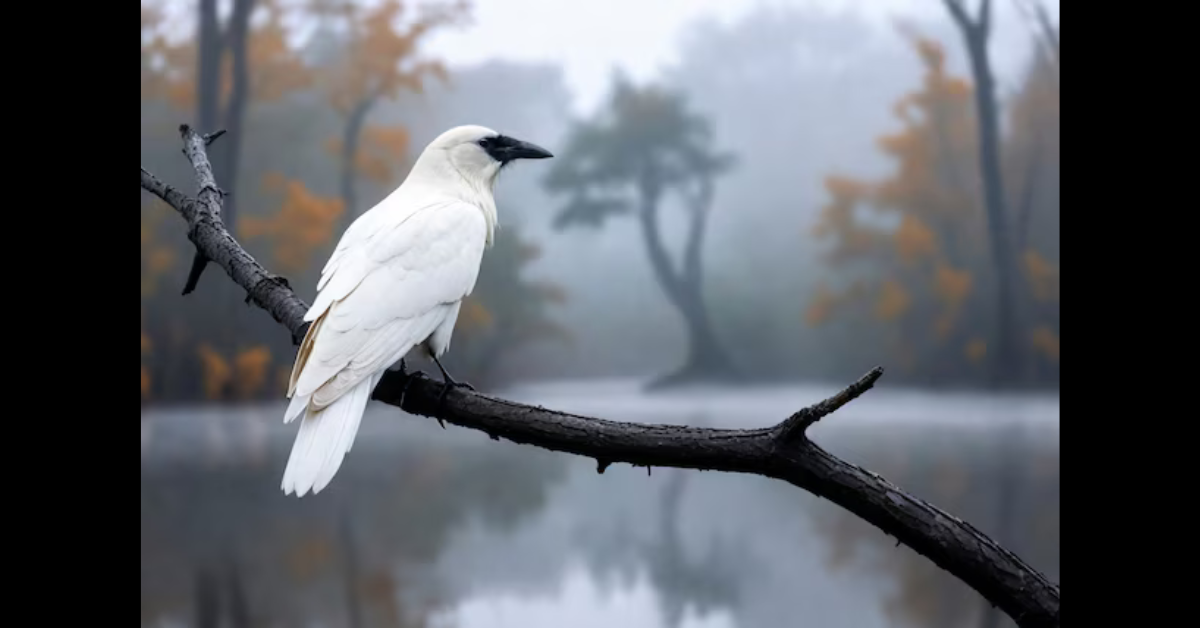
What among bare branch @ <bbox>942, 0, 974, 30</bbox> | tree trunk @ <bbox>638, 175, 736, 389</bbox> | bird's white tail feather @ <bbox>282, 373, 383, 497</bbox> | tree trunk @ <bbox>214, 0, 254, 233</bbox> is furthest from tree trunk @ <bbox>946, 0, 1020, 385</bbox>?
bird's white tail feather @ <bbox>282, 373, 383, 497</bbox>

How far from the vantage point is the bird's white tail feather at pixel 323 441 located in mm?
1270

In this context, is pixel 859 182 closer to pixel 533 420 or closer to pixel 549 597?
pixel 549 597

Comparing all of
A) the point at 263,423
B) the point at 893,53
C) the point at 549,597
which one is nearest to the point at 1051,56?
the point at 893,53

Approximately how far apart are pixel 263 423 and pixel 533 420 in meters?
2.94

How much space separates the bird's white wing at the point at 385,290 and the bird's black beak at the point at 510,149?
0.15 meters

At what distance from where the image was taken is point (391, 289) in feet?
5.18

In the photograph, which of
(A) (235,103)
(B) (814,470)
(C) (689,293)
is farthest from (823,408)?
(A) (235,103)

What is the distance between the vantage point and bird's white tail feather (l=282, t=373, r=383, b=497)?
1270 mm

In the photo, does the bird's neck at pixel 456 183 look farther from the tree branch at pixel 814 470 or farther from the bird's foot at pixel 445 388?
the tree branch at pixel 814 470

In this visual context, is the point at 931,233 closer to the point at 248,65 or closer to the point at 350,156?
the point at 350,156

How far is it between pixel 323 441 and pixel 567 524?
2.72 metres

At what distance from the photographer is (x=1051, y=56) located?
12.5ft

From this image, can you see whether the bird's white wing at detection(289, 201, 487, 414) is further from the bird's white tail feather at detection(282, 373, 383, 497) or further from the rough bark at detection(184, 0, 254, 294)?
the rough bark at detection(184, 0, 254, 294)

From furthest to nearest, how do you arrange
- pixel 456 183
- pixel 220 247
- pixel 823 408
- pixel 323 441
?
pixel 456 183 < pixel 220 247 < pixel 323 441 < pixel 823 408
